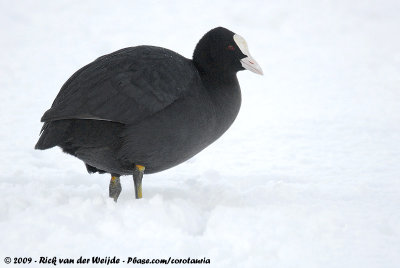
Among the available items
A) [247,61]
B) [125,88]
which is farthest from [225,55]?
[125,88]

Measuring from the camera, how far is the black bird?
4711 millimetres

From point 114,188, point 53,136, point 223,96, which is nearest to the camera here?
point 53,136

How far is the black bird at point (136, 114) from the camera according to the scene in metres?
4.71

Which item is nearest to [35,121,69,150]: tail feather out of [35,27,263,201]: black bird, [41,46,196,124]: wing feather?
[35,27,263,201]: black bird

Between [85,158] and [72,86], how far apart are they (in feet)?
1.89

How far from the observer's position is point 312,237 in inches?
166

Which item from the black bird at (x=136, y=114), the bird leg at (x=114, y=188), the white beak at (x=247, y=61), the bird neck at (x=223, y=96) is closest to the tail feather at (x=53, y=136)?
the black bird at (x=136, y=114)

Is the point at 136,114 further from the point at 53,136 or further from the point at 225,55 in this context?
Answer: the point at 225,55

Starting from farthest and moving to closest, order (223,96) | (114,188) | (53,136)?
(114,188)
(223,96)
(53,136)

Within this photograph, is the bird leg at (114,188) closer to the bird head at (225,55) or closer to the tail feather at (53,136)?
the tail feather at (53,136)

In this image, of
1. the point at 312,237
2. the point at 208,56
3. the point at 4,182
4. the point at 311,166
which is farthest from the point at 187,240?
the point at 311,166

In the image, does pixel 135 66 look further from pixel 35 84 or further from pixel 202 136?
pixel 35 84

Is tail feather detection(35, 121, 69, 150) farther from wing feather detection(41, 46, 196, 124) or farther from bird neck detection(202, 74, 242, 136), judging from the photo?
bird neck detection(202, 74, 242, 136)

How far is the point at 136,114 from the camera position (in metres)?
4.73
